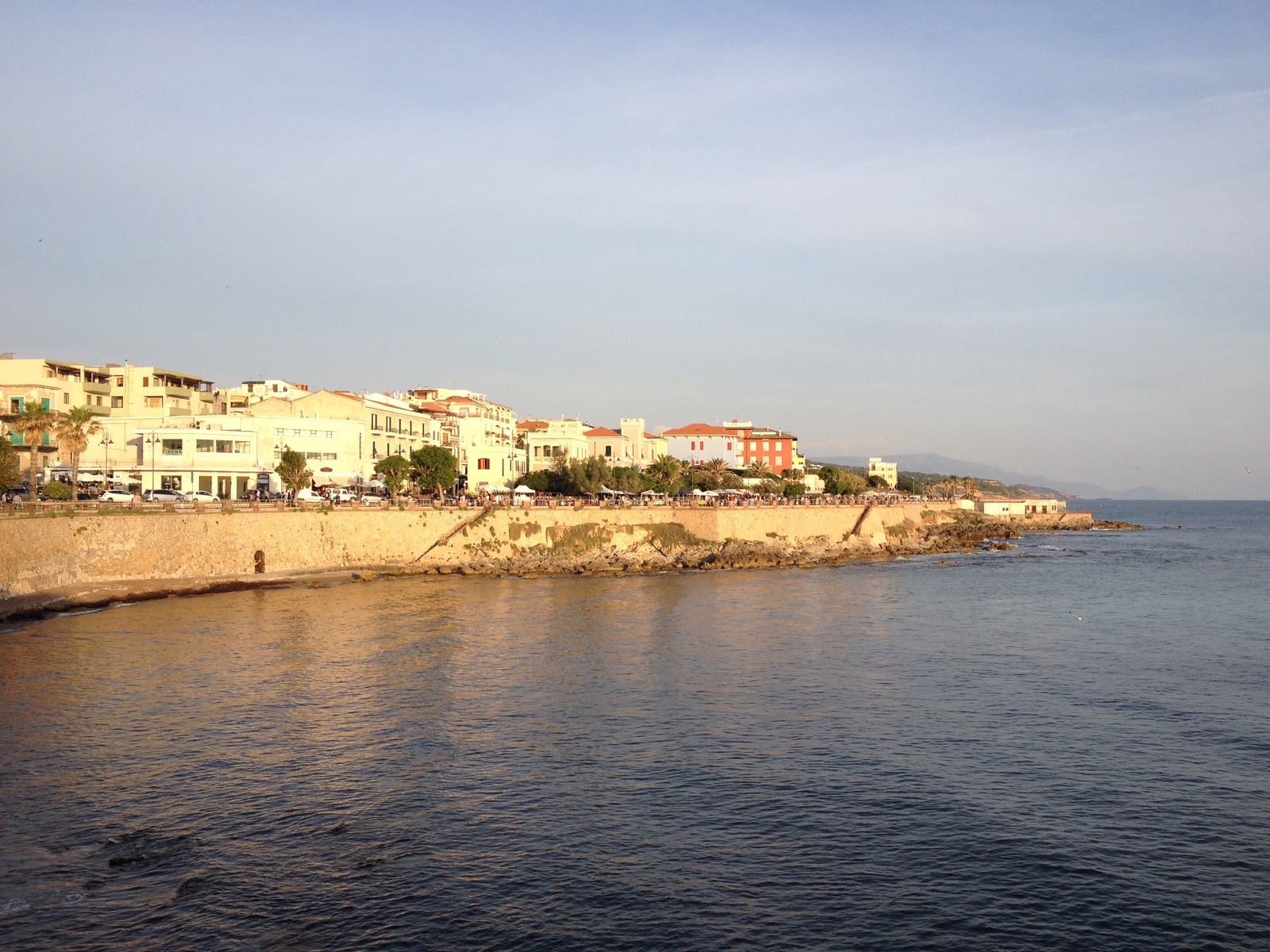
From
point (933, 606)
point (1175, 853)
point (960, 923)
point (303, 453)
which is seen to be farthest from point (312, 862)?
point (303, 453)

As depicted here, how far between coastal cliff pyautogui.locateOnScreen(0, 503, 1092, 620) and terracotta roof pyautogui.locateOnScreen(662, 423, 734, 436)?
3980cm

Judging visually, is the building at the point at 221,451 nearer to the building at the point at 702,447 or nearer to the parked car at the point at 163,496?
the parked car at the point at 163,496

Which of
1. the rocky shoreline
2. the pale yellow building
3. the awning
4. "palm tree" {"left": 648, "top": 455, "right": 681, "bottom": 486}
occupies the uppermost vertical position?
the pale yellow building

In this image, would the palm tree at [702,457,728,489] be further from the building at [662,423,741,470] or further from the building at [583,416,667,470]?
the building at [662,423,741,470]

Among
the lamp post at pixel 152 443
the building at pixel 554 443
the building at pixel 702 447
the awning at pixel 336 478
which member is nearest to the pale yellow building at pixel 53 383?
the lamp post at pixel 152 443

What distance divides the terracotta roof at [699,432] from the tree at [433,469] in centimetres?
5615

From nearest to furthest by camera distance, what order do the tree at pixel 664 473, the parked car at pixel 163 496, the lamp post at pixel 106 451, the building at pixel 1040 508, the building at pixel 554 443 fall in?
the parked car at pixel 163 496, the lamp post at pixel 106 451, the tree at pixel 664 473, the building at pixel 554 443, the building at pixel 1040 508

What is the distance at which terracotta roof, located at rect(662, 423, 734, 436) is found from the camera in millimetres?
122938

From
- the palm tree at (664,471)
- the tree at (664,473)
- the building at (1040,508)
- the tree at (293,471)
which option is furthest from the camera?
the building at (1040,508)

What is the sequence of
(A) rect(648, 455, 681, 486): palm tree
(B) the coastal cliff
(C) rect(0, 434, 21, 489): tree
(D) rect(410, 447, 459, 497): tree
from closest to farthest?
(B) the coastal cliff
(C) rect(0, 434, 21, 489): tree
(D) rect(410, 447, 459, 497): tree
(A) rect(648, 455, 681, 486): palm tree

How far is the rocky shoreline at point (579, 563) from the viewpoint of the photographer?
4366cm

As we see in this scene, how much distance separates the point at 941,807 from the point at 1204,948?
18.2 ft

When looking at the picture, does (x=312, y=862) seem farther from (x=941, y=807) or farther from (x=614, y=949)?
(x=941, y=807)

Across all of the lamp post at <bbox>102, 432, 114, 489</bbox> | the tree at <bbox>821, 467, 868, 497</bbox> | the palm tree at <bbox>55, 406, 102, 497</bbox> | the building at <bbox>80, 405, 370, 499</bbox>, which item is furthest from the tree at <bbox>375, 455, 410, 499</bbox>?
the tree at <bbox>821, 467, 868, 497</bbox>
